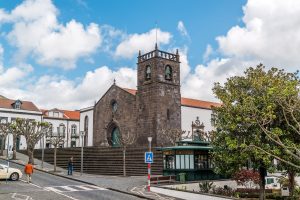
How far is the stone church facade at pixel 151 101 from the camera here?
49781 mm

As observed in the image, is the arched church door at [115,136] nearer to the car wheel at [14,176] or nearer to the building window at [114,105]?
the building window at [114,105]

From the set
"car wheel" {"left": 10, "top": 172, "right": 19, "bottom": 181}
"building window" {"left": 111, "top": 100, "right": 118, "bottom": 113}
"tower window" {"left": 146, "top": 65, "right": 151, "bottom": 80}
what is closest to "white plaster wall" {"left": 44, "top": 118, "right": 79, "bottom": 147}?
"building window" {"left": 111, "top": 100, "right": 118, "bottom": 113}

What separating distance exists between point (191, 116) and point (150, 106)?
27.3ft

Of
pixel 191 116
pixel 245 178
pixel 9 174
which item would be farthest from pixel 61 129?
pixel 245 178

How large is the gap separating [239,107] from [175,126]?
29393mm

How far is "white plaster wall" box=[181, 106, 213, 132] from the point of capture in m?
53.8

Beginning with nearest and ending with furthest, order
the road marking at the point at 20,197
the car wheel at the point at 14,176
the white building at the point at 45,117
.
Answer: the road marking at the point at 20,197 → the car wheel at the point at 14,176 → the white building at the point at 45,117

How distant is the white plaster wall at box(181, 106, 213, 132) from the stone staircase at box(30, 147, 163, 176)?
14.7 metres

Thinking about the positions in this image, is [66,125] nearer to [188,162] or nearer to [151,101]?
[151,101]

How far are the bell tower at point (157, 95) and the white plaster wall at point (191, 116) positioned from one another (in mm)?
2001

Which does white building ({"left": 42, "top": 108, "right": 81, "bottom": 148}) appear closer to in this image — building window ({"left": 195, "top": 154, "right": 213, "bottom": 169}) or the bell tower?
the bell tower

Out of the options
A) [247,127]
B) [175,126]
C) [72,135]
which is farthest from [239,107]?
[72,135]

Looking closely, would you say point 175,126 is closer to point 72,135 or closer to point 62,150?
point 62,150

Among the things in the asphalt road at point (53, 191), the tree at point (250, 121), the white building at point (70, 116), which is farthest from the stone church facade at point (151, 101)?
the tree at point (250, 121)
